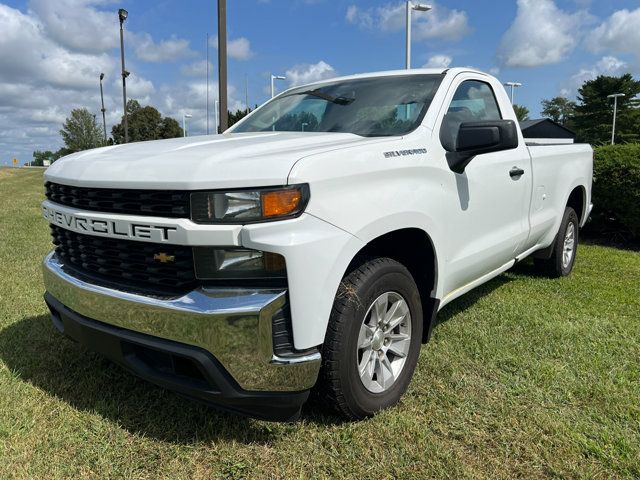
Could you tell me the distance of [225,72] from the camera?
8930mm

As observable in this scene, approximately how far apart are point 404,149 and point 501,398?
1458 millimetres

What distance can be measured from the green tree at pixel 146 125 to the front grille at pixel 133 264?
5826 centimetres

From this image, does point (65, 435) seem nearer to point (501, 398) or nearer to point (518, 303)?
point (501, 398)

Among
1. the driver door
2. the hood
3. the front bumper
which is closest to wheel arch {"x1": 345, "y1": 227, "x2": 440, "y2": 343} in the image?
the driver door

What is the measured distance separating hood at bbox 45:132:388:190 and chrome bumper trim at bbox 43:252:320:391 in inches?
17.8

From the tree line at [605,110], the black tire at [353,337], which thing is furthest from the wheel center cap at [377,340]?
the tree line at [605,110]

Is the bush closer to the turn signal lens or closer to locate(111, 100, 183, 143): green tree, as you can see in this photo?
the turn signal lens

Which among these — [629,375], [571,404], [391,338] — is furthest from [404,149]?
[629,375]

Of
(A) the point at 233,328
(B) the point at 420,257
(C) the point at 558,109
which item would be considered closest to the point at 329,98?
(B) the point at 420,257

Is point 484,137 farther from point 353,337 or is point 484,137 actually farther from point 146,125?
point 146,125

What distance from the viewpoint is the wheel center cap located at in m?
2.62

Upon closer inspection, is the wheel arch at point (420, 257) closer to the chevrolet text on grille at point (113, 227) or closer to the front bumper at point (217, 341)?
the front bumper at point (217, 341)

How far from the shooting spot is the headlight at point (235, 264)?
2102 mm

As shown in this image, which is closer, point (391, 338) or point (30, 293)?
point (391, 338)
